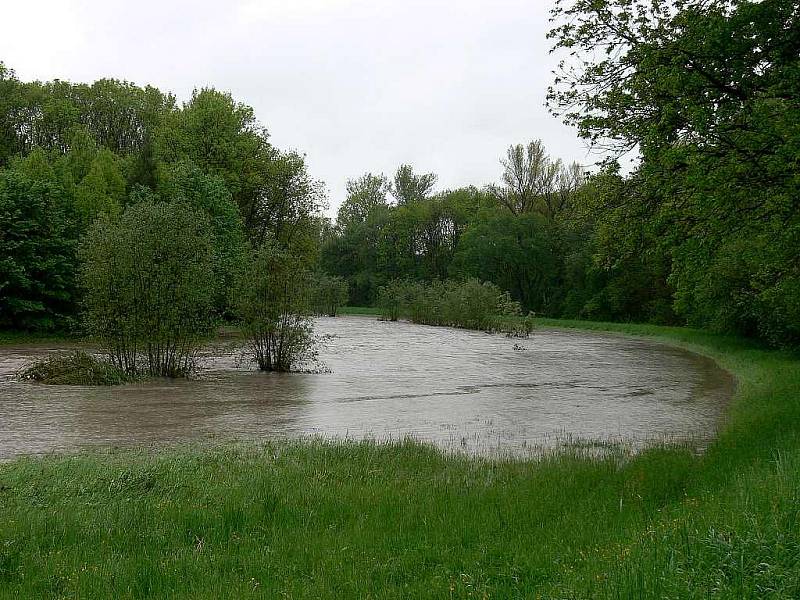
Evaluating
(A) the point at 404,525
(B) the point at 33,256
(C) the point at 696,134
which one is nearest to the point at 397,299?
(B) the point at 33,256

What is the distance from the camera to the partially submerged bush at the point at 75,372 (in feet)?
74.1

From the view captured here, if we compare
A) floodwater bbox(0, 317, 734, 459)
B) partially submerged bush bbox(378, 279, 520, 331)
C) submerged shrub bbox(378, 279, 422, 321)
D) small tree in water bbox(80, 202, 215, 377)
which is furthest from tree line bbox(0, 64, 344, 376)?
partially submerged bush bbox(378, 279, 520, 331)

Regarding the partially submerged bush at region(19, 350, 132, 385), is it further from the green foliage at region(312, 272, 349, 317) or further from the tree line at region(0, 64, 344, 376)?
the green foliage at region(312, 272, 349, 317)

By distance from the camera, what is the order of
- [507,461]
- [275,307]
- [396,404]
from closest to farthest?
[507,461] → [396,404] → [275,307]

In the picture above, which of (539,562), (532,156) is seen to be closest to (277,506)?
(539,562)

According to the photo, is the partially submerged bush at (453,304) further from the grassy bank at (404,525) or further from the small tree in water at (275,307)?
the grassy bank at (404,525)

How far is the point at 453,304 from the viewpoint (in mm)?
61438

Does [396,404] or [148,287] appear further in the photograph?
[148,287]

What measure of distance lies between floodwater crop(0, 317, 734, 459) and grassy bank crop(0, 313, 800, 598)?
313 cm

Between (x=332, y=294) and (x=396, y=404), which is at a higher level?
(x=332, y=294)

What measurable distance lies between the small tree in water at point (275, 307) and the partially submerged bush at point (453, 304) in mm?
31067

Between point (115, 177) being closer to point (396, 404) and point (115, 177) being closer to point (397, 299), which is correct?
point (397, 299)

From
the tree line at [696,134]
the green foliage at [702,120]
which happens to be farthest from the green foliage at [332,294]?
the green foliage at [702,120]

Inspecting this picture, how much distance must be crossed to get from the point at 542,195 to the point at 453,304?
30.4 metres
